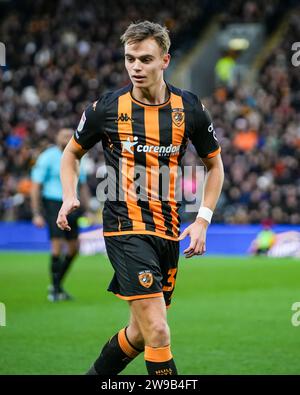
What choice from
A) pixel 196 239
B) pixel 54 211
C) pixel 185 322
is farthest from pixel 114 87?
pixel 196 239

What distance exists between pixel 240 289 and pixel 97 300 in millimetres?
2447

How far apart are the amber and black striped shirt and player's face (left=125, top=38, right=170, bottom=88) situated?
218 mm

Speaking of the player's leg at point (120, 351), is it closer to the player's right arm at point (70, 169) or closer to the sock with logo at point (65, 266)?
the player's right arm at point (70, 169)

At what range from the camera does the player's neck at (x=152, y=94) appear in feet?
19.4

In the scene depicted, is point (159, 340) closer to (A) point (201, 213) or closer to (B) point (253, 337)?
(A) point (201, 213)

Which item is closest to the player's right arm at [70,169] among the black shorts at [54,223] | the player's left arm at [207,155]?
the player's left arm at [207,155]

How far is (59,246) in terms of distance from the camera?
12.5m

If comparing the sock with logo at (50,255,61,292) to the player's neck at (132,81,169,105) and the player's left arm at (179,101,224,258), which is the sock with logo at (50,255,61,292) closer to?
the player's left arm at (179,101,224,258)

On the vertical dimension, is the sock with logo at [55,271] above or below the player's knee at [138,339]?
below

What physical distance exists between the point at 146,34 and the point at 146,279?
1.53 metres

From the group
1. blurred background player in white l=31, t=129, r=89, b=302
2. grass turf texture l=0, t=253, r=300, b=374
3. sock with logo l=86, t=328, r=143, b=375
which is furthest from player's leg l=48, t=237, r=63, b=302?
sock with logo l=86, t=328, r=143, b=375

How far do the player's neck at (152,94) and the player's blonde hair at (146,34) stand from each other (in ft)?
0.79

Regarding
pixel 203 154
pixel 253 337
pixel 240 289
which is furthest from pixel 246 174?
pixel 203 154

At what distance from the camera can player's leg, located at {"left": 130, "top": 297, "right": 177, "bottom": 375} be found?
5496 millimetres
